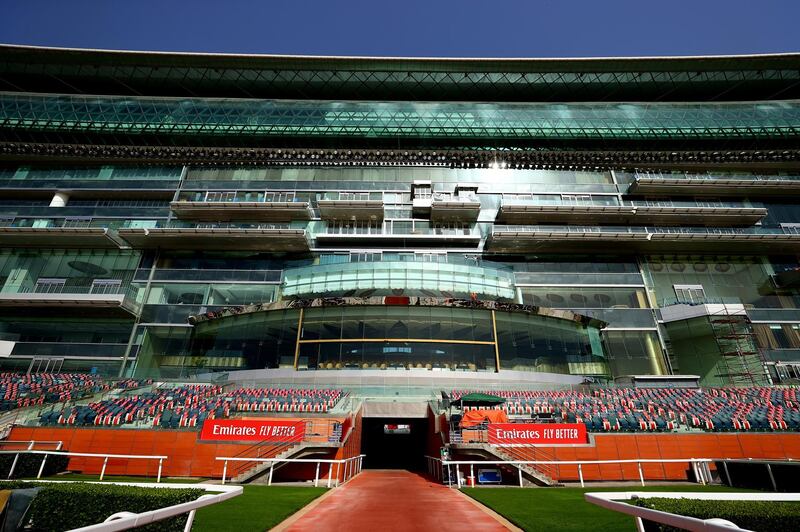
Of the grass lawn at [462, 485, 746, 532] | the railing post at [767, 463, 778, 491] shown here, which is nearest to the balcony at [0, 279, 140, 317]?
the grass lawn at [462, 485, 746, 532]

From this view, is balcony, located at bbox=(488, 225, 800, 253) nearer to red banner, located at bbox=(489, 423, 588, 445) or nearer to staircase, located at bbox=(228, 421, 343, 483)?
red banner, located at bbox=(489, 423, 588, 445)

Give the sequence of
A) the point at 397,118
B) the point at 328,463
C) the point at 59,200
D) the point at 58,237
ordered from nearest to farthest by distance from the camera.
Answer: the point at 328,463 → the point at 58,237 → the point at 59,200 → the point at 397,118

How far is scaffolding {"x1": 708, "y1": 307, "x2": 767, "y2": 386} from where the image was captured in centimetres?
3259

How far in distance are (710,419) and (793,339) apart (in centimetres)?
2981

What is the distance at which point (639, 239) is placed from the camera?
39.1 metres

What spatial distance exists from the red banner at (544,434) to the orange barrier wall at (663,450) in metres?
0.42

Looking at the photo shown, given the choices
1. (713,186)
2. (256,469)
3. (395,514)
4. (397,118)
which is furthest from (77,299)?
(713,186)

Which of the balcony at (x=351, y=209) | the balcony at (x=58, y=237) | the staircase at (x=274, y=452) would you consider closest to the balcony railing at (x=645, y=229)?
the balcony at (x=351, y=209)

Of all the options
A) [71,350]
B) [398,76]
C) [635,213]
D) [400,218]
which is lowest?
[71,350]

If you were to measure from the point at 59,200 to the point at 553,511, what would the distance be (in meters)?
57.1

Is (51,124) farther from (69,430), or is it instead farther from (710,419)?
(710,419)

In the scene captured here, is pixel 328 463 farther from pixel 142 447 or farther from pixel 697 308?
pixel 697 308

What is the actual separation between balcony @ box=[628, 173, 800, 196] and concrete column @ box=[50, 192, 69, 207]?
66.2m

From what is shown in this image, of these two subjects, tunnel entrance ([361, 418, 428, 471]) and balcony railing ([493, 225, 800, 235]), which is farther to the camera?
balcony railing ([493, 225, 800, 235])
